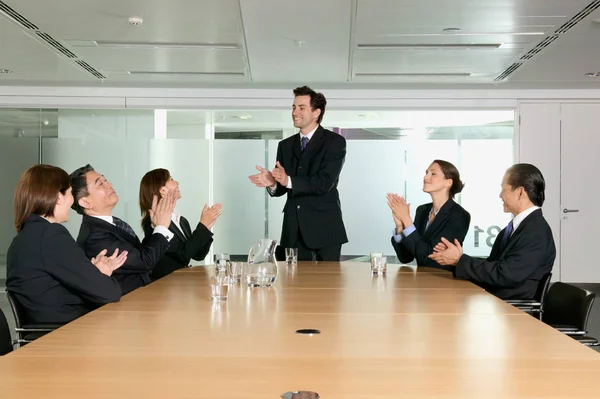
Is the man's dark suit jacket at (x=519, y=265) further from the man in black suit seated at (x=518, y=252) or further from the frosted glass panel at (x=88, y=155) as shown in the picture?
the frosted glass panel at (x=88, y=155)

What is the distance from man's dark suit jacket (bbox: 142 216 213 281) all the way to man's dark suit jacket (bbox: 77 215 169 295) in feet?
1.91

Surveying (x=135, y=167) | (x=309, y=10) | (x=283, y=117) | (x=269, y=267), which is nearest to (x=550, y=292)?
(x=269, y=267)

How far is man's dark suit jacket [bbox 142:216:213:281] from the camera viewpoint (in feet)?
15.2

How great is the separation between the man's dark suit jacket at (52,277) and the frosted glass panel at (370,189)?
22.4 feet

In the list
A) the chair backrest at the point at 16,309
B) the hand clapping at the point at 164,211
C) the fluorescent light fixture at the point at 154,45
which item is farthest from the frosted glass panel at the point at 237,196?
the chair backrest at the point at 16,309

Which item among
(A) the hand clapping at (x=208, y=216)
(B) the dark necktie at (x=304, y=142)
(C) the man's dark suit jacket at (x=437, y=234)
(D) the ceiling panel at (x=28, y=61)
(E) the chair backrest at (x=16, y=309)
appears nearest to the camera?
(E) the chair backrest at (x=16, y=309)

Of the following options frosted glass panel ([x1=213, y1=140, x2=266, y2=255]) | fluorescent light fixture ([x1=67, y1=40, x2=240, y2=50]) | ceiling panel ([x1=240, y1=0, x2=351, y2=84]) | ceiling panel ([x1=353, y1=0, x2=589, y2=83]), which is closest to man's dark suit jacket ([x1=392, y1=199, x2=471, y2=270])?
ceiling panel ([x1=353, y1=0, x2=589, y2=83])

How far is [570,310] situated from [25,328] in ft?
7.64

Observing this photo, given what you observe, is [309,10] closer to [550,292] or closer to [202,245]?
[202,245]

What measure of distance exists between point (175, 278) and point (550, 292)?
1.86m

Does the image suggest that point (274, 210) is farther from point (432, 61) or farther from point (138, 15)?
point (138, 15)

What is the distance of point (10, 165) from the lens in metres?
9.82

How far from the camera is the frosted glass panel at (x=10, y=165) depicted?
32.1 feet

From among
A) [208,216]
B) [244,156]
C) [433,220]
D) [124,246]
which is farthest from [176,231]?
[244,156]
